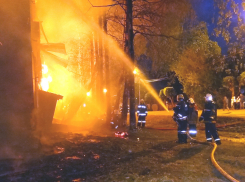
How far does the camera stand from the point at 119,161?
6.24 metres

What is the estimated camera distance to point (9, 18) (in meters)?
7.13

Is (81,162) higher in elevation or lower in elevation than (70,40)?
lower

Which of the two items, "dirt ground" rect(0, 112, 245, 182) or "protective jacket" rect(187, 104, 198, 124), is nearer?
"dirt ground" rect(0, 112, 245, 182)

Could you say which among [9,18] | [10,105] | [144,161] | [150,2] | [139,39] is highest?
[150,2]

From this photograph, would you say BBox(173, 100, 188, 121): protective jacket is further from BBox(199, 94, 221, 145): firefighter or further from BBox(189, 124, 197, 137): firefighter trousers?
BBox(189, 124, 197, 137): firefighter trousers

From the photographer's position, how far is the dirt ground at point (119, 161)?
5.05m

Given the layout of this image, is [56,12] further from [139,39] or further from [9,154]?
[9,154]

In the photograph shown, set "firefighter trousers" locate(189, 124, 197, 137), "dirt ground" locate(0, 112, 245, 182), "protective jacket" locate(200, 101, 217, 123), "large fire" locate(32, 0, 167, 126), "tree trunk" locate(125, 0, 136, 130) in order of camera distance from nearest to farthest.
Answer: "dirt ground" locate(0, 112, 245, 182) → "protective jacket" locate(200, 101, 217, 123) → "firefighter trousers" locate(189, 124, 197, 137) → "tree trunk" locate(125, 0, 136, 130) → "large fire" locate(32, 0, 167, 126)

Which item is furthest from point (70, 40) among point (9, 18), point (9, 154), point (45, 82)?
point (9, 154)

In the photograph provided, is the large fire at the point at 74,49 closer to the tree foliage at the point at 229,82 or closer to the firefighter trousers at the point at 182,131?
the firefighter trousers at the point at 182,131

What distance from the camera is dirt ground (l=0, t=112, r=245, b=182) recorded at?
505cm

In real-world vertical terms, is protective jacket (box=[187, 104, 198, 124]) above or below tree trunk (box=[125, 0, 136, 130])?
below

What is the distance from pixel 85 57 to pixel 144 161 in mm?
14513


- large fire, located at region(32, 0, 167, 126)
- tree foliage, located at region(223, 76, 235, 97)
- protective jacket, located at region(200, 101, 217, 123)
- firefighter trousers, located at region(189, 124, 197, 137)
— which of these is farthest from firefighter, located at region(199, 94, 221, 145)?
tree foliage, located at region(223, 76, 235, 97)
